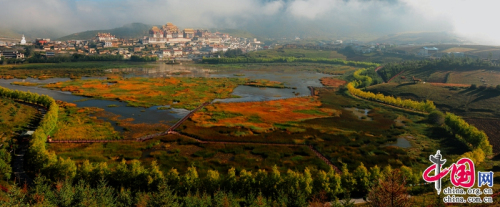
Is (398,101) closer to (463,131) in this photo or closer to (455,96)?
(455,96)

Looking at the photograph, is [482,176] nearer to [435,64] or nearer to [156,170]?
[156,170]

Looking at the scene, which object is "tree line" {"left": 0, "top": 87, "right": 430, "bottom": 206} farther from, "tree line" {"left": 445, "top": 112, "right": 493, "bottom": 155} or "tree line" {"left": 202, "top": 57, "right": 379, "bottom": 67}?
"tree line" {"left": 202, "top": 57, "right": 379, "bottom": 67}

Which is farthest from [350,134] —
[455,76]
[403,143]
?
[455,76]

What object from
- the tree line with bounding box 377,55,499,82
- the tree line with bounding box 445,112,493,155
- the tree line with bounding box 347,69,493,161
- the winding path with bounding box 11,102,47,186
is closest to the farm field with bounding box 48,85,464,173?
the tree line with bounding box 445,112,493,155

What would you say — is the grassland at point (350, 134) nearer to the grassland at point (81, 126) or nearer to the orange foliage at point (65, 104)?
the grassland at point (81, 126)

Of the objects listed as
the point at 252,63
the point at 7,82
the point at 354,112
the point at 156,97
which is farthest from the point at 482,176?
the point at 252,63

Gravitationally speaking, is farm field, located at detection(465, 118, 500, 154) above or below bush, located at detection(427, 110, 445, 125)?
below

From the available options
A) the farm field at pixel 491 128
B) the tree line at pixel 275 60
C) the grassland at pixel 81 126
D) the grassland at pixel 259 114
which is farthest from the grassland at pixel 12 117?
the tree line at pixel 275 60
